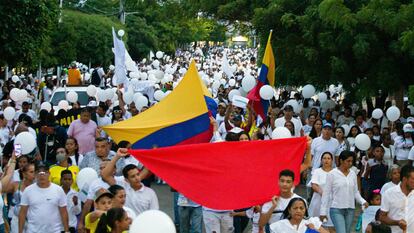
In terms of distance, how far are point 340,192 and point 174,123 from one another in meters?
3.51

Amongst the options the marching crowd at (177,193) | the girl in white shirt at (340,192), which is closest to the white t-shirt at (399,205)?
the marching crowd at (177,193)

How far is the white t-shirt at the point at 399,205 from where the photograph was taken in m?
9.84

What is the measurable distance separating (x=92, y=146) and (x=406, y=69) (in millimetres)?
7271

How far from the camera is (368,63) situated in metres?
20.0

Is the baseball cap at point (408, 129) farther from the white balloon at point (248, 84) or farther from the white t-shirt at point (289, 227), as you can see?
the white t-shirt at point (289, 227)

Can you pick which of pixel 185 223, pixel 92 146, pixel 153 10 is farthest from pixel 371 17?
pixel 153 10

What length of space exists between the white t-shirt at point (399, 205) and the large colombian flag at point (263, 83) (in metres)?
7.86

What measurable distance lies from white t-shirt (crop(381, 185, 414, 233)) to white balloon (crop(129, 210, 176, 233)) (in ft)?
14.2

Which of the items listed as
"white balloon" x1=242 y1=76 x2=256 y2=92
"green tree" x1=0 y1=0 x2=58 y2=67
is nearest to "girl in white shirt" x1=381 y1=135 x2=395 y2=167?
"white balloon" x1=242 y1=76 x2=256 y2=92

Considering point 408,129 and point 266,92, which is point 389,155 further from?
point 266,92

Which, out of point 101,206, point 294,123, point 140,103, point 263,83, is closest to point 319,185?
point 101,206

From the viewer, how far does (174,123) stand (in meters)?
14.2

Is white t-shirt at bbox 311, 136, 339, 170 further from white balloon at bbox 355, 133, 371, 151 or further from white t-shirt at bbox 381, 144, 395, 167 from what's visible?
white t-shirt at bbox 381, 144, 395, 167

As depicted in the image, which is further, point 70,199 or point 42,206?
point 70,199
